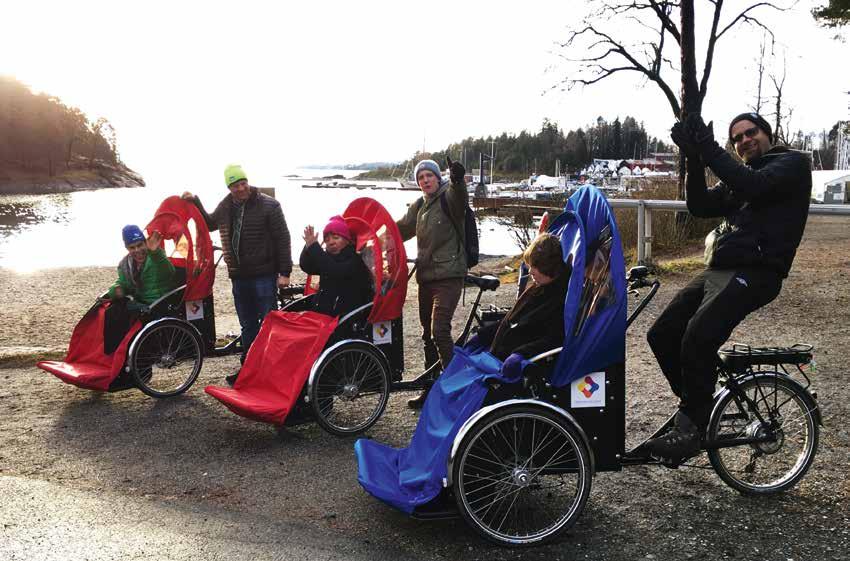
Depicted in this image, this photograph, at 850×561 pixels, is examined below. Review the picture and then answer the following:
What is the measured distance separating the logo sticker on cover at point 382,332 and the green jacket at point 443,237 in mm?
543

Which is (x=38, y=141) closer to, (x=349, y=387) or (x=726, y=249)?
(x=349, y=387)

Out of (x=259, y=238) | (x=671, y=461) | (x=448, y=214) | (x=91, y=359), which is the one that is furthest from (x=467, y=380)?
(x=91, y=359)

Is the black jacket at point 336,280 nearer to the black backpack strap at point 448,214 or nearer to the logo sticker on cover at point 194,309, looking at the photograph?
the black backpack strap at point 448,214

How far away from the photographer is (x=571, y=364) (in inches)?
143

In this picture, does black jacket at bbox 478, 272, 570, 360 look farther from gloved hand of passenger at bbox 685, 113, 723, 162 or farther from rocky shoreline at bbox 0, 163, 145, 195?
rocky shoreline at bbox 0, 163, 145, 195

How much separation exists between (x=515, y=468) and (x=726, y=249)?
4.92 feet

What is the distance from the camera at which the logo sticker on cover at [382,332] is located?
568 cm

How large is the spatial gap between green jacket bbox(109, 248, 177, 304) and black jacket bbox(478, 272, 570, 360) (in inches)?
146

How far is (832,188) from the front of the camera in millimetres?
34469

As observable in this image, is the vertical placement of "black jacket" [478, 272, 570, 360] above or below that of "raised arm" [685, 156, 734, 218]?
below

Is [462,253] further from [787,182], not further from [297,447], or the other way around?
[787,182]

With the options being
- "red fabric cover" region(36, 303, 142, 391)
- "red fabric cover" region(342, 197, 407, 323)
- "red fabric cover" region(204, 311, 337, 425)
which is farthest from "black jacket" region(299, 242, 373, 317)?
"red fabric cover" region(36, 303, 142, 391)

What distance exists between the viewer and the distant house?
110 feet

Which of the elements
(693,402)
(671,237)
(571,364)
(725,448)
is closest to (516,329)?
(571,364)
